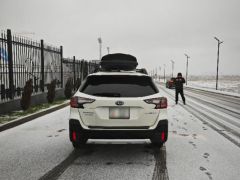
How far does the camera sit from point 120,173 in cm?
456

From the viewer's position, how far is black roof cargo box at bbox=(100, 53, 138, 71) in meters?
11.3

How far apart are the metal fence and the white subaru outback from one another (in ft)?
22.8

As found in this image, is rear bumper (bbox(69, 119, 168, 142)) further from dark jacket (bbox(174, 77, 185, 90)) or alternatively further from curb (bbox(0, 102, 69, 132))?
dark jacket (bbox(174, 77, 185, 90))

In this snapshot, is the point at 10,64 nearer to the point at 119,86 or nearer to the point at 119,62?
the point at 119,62

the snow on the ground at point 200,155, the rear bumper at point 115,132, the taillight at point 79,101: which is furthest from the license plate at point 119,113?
the snow on the ground at point 200,155

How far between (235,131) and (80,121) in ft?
16.3

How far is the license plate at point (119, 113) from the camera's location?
5.11 meters

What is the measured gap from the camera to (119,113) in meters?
5.13

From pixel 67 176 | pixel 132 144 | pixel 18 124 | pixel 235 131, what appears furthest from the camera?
pixel 18 124

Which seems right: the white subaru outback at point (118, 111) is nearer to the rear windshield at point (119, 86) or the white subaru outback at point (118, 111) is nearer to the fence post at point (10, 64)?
the rear windshield at point (119, 86)

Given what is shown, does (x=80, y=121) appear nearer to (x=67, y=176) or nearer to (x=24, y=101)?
(x=67, y=176)

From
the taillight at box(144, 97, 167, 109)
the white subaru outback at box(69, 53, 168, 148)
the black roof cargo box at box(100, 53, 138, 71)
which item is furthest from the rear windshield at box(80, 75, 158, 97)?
the black roof cargo box at box(100, 53, 138, 71)

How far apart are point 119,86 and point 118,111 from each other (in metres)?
0.50

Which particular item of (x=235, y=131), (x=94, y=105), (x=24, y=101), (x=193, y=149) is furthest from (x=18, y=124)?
(x=235, y=131)
